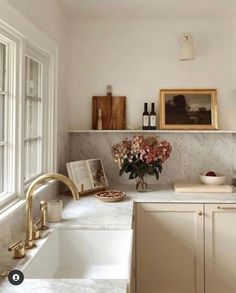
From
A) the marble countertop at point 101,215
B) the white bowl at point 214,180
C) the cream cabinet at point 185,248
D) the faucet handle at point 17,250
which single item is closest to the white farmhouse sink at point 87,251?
the marble countertop at point 101,215

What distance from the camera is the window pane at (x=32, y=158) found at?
245 cm

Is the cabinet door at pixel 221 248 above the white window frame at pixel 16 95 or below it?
below

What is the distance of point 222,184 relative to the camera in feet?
10.2

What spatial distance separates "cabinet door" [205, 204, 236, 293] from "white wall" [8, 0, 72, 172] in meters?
1.29

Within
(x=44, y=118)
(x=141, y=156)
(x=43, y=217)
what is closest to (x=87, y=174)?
(x=141, y=156)

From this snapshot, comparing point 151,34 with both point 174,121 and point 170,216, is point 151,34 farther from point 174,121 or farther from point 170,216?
point 170,216

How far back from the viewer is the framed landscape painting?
10.7 feet

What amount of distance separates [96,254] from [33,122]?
107 cm

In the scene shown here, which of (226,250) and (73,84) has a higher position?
(73,84)

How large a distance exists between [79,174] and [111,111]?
2.36 feet

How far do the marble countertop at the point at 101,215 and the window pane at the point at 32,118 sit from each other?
565 millimetres

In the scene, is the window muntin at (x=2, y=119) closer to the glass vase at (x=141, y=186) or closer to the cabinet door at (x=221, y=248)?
the glass vase at (x=141, y=186)

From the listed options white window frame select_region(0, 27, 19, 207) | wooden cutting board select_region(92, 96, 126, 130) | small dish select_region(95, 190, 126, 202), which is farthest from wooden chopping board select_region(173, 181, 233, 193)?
white window frame select_region(0, 27, 19, 207)

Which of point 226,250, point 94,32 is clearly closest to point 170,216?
point 226,250
